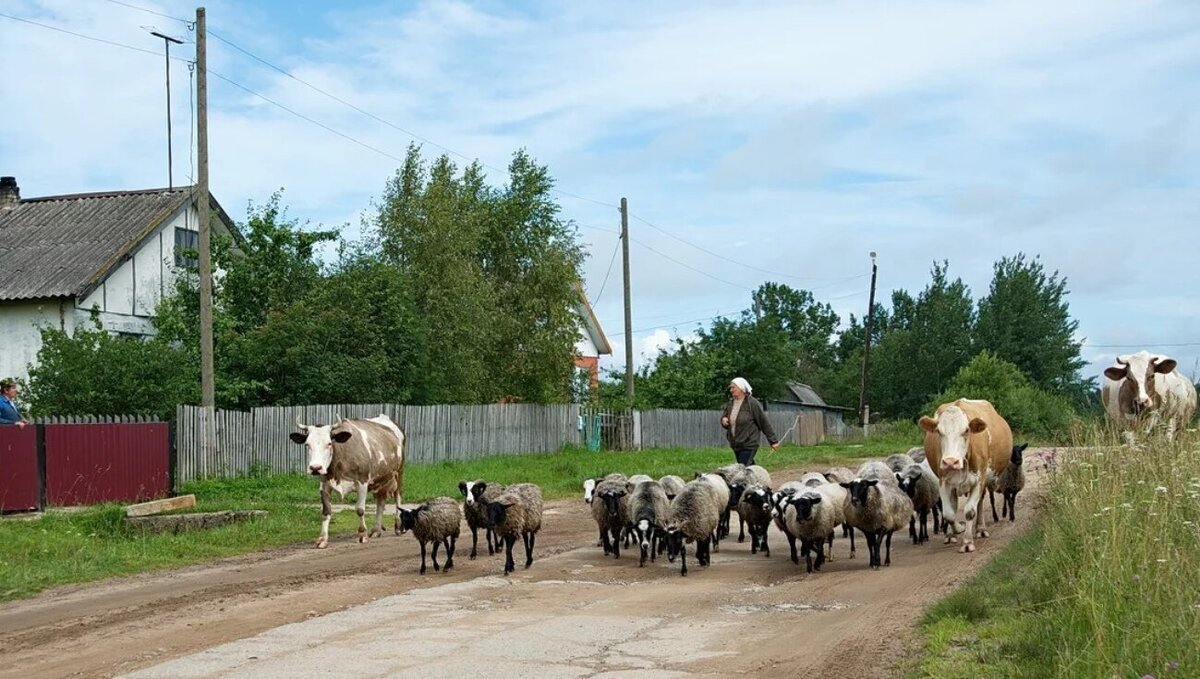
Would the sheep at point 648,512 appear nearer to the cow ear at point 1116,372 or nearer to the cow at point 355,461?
the cow at point 355,461

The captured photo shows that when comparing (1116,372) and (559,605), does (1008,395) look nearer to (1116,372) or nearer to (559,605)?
(1116,372)

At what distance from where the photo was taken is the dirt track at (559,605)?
923 cm

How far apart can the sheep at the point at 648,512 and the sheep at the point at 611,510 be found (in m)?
0.29

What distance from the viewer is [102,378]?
25.2 m

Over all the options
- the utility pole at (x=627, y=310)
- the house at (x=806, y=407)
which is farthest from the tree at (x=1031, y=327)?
the utility pole at (x=627, y=310)

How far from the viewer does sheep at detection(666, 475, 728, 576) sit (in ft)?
46.5

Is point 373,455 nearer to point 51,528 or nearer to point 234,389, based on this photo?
point 51,528

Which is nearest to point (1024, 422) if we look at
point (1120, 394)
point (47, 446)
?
point (1120, 394)

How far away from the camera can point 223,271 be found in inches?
1372

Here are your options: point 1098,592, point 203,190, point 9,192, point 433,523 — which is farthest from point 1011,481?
point 9,192

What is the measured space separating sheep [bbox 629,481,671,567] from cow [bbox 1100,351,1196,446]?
580cm

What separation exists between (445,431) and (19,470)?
501 inches

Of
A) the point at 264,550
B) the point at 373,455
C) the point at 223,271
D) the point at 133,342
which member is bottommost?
the point at 264,550

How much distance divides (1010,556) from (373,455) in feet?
30.9
